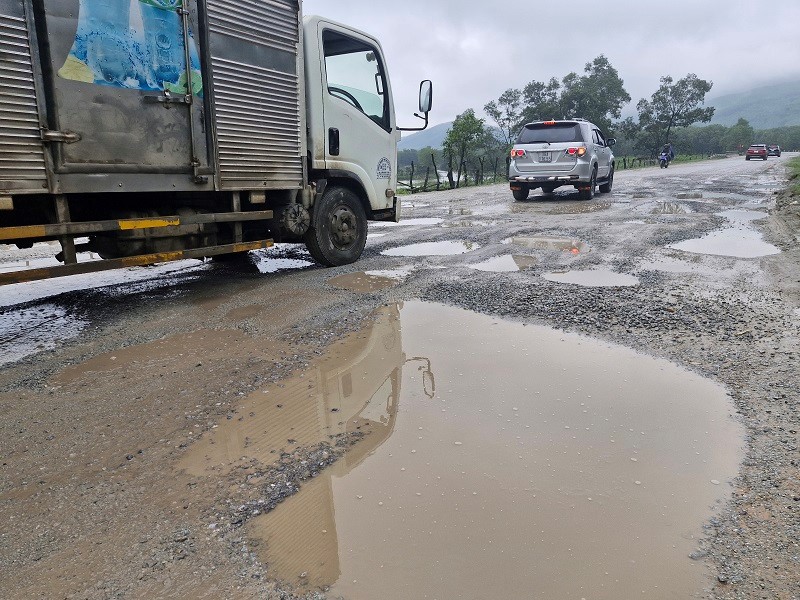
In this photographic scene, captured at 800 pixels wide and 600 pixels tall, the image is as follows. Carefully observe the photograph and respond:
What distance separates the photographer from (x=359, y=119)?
700cm

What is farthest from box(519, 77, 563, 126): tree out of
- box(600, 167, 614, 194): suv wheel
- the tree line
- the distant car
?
box(600, 167, 614, 194): suv wheel

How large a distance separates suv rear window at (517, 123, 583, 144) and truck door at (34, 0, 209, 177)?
1046 cm

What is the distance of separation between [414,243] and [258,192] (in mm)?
3111

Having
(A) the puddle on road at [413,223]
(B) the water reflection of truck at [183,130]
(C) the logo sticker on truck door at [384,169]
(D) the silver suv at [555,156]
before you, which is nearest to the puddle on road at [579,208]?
(D) the silver suv at [555,156]

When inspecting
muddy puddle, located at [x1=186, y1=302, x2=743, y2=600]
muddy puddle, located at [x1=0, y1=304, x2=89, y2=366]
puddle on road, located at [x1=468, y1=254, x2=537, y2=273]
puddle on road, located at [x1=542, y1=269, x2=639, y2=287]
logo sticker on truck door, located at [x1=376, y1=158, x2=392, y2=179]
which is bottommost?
muddy puddle, located at [x1=186, y1=302, x2=743, y2=600]

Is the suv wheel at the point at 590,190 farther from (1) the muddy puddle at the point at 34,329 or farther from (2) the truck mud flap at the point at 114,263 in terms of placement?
(1) the muddy puddle at the point at 34,329

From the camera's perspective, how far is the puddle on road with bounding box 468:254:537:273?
260 inches

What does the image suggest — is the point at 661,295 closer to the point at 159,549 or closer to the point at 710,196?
the point at 159,549

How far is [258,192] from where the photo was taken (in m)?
6.12

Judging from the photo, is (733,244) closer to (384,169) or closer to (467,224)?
(467,224)

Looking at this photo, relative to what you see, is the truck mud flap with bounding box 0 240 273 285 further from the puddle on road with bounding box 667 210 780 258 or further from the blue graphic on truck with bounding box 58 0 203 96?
the puddle on road with bounding box 667 210 780 258

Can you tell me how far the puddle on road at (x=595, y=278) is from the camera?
5.78 m

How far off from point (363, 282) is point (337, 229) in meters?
1.12

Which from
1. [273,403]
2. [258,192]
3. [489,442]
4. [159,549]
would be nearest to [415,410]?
[489,442]
